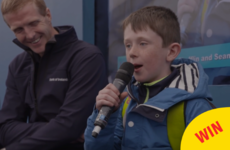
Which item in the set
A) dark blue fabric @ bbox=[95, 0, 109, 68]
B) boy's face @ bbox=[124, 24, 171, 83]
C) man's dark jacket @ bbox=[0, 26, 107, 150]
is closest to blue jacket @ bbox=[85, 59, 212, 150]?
boy's face @ bbox=[124, 24, 171, 83]

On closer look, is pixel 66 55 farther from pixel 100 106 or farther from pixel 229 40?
pixel 229 40

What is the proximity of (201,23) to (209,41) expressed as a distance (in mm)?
138

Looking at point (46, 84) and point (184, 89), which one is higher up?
point (184, 89)

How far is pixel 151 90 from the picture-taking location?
1394 millimetres

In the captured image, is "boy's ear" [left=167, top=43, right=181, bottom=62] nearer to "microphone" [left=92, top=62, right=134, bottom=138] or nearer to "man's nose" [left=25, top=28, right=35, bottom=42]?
"microphone" [left=92, top=62, right=134, bottom=138]

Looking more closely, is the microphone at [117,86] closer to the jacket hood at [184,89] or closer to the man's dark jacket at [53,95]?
the jacket hood at [184,89]

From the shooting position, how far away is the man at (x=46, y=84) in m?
1.74

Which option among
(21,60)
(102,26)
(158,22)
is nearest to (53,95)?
(21,60)

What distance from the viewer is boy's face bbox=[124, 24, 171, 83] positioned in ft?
4.37

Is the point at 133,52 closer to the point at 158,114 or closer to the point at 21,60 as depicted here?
the point at 158,114

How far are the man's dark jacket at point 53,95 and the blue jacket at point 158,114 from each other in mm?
429

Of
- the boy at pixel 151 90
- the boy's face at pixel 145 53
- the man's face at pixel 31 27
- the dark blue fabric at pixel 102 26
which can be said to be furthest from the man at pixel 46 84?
the dark blue fabric at pixel 102 26

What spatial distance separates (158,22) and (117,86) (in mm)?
411

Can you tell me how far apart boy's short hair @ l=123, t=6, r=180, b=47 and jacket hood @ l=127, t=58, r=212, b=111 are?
15cm
